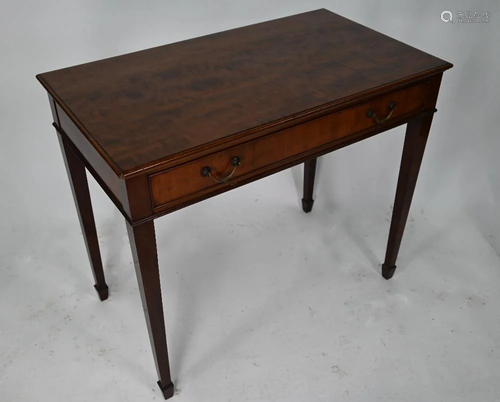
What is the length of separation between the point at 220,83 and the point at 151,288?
2.18 ft

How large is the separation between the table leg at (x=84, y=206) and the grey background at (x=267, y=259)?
12 cm

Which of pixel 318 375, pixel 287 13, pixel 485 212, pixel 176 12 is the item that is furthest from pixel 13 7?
pixel 485 212

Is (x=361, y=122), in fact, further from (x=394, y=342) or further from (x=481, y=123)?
(x=481, y=123)

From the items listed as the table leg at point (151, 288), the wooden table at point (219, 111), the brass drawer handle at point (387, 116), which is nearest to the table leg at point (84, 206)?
the wooden table at point (219, 111)

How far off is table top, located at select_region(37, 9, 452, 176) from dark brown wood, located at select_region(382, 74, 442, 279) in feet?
0.49

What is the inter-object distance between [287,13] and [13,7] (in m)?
1.25

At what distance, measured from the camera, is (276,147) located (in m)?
1.82

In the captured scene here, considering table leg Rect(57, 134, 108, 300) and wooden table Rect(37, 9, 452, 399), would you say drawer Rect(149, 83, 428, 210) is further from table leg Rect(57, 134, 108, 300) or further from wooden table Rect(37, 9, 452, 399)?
table leg Rect(57, 134, 108, 300)

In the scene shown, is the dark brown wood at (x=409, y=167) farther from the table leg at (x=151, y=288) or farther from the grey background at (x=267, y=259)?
the table leg at (x=151, y=288)

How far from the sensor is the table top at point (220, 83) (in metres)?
1.69

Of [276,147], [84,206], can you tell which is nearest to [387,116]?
[276,147]

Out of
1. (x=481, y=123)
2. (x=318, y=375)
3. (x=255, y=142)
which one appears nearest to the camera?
(x=255, y=142)

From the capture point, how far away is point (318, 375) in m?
2.25

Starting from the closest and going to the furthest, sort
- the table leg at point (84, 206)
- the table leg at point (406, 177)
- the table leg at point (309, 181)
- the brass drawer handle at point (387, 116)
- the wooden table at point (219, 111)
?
the wooden table at point (219, 111) → the brass drawer handle at point (387, 116) → the table leg at point (84, 206) → the table leg at point (406, 177) → the table leg at point (309, 181)
